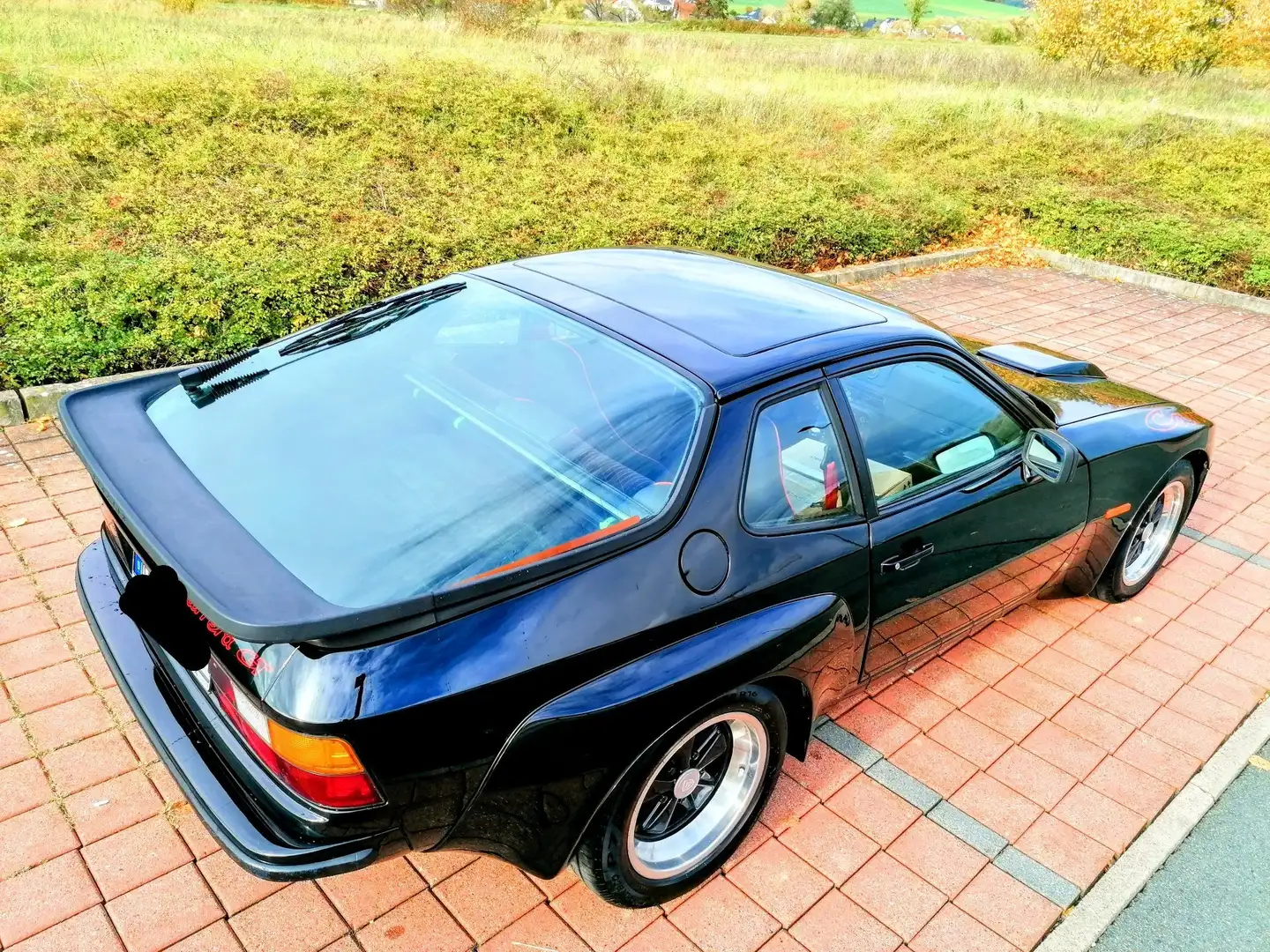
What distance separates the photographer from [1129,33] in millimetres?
23375

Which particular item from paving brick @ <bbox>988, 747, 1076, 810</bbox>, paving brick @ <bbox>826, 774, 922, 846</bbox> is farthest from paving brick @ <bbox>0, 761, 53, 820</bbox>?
paving brick @ <bbox>988, 747, 1076, 810</bbox>

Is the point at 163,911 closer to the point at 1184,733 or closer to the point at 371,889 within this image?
the point at 371,889

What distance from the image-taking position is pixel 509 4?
18156 mm

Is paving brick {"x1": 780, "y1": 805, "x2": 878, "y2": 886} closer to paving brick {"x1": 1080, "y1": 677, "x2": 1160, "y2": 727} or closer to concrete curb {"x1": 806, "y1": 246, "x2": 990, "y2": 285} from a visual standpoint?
paving brick {"x1": 1080, "y1": 677, "x2": 1160, "y2": 727}

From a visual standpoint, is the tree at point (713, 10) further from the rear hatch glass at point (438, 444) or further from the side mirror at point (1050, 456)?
the rear hatch glass at point (438, 444)

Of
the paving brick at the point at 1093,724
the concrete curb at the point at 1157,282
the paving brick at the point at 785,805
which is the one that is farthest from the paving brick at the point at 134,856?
the concrete curb at the point at 1157,282

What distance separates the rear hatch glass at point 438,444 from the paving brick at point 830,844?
4.48ft

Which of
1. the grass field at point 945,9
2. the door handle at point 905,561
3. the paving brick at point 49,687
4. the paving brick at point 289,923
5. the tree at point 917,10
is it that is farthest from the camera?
the grass field at point 945,9

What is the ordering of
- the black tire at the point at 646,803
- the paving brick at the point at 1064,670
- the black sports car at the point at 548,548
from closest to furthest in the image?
the black sports car at the point at 548,548 < the black tire at the point at 646,803 < the paving brick at the point at 1064,670

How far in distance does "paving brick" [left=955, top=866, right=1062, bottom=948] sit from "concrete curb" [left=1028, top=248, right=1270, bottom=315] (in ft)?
31.2

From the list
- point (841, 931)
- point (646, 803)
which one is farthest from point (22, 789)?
point (841, 931)

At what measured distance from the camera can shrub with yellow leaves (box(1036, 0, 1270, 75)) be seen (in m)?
22.9

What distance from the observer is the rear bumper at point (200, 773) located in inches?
74.0

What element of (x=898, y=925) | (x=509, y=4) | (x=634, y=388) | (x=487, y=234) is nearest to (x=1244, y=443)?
(x=898, y=925)
